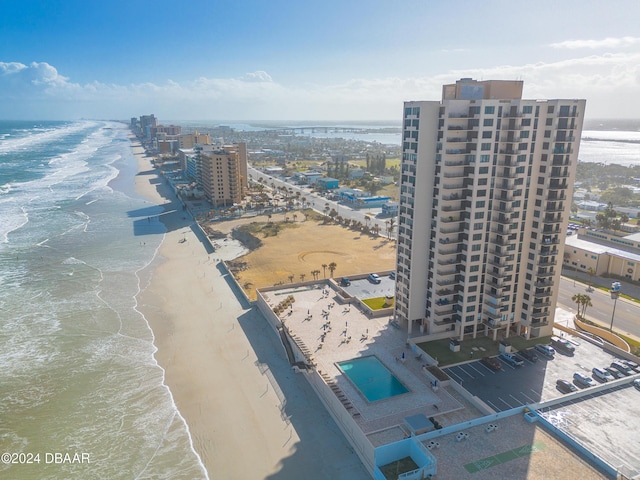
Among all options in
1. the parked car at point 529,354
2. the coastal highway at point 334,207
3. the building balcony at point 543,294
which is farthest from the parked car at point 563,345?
the coastal highway at point 334,207

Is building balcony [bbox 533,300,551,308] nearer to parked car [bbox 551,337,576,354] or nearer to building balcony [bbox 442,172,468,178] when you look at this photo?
parked car [bbox 551,337,576,354]

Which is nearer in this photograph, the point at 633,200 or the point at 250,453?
the point at 250,453

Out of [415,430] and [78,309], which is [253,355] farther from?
[78,309]

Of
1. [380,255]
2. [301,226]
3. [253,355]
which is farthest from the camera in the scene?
[301,226]

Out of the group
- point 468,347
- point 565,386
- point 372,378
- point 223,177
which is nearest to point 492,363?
point 468,347

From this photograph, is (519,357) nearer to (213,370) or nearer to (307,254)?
(213,370)

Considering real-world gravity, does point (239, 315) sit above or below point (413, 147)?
below

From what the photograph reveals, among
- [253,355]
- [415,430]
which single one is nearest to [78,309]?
[253,355]
